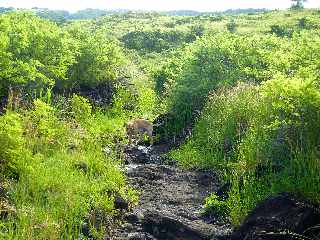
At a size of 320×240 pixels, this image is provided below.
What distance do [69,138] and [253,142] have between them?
14.8ft

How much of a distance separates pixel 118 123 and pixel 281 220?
35.5 ft

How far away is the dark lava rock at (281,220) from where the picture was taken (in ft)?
23.9

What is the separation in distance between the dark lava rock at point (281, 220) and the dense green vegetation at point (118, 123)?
1.69 ft

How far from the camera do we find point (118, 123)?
17.7m

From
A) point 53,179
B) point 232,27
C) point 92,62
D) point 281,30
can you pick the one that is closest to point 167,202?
point 53,179

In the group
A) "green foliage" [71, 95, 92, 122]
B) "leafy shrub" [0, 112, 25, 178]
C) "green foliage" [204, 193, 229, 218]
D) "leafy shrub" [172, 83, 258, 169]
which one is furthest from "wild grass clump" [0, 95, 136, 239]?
"green foliage" [71, 95, 92, 122]

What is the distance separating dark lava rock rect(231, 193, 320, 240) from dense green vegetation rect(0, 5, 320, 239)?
0.52 meters

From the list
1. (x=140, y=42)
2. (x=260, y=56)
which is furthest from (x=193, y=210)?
(x=140, y=42)

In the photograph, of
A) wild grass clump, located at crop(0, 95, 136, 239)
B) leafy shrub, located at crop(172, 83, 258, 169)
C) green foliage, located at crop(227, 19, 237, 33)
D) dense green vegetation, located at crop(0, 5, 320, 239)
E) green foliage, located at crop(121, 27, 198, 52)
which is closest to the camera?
wild grass clump, located at crop(0, 95, 136, 239)

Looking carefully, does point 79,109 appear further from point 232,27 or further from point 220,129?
point 232,27

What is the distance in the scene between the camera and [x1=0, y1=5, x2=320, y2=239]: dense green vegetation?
341 inches

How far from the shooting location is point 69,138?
1212 cm

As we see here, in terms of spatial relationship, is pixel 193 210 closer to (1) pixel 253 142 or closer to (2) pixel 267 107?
(1) pixel 253 142

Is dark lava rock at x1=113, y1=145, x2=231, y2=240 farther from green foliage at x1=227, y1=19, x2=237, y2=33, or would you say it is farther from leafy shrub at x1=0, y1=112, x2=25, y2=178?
green foliage at x1=227, y1=19, x2=237, y2=33
